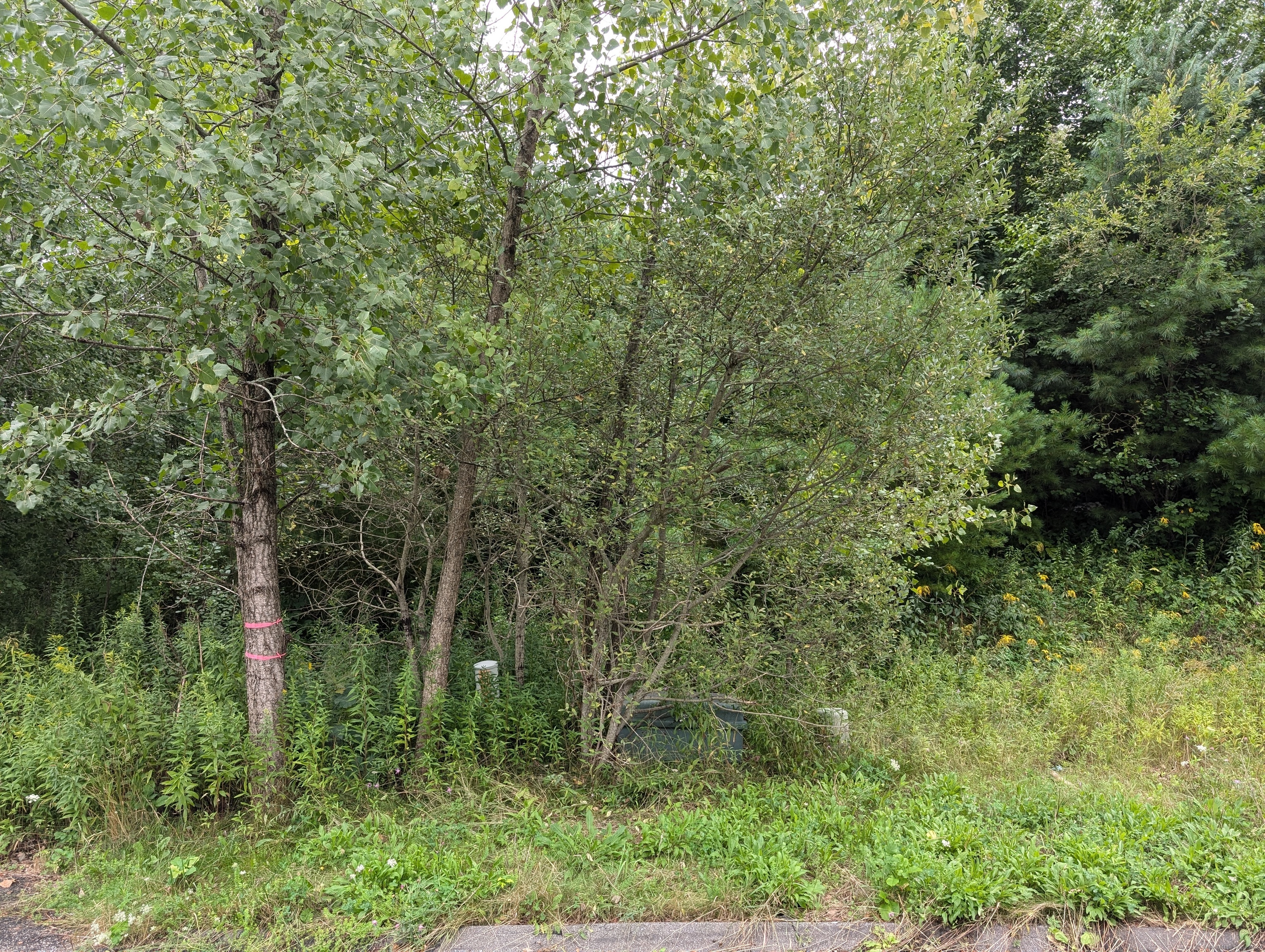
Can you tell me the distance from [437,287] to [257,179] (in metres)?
1.35

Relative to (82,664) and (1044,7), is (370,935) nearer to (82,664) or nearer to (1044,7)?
(82,664)

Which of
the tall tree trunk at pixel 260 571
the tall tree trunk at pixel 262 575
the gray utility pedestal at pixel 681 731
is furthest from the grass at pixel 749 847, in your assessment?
the tall tree trunk at pixel 260 571

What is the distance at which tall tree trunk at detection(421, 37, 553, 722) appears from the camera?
3.79 metres

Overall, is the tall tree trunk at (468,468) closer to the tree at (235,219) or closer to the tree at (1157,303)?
the tree at (235,219)

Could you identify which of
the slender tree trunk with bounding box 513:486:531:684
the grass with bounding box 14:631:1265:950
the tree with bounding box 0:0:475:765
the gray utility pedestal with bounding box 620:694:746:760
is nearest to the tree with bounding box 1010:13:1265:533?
the grass with bounding box 14:631:1265:950

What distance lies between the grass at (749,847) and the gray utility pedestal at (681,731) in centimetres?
14

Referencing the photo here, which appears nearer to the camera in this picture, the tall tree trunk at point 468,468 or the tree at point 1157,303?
the tall tree trunk at point 468,468

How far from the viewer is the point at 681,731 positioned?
4.42m

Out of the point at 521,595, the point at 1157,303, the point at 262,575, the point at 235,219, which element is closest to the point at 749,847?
the point at 521,595

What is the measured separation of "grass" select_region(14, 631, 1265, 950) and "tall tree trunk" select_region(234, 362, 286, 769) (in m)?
0.60

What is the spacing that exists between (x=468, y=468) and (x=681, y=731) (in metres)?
2.05

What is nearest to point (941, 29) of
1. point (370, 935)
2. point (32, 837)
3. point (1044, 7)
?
point (370, 935)

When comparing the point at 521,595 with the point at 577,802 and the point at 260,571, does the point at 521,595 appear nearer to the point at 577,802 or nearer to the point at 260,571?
the point at 577,802

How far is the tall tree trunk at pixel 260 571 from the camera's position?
155 inches
